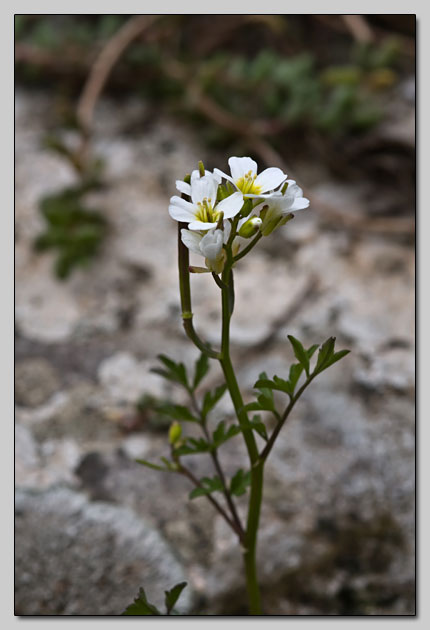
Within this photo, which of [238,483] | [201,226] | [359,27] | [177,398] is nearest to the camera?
[201,226]

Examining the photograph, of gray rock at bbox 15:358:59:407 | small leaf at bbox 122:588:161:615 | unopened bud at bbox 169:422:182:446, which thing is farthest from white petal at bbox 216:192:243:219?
gray rock at bbox 15:358:59:407

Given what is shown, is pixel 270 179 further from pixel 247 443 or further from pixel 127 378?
pixel 127 378

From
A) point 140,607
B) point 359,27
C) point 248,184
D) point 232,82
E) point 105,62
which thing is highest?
point 359,27

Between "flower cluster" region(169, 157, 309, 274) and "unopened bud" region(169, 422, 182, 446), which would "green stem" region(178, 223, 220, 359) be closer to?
"flower cluster" region(169, 157, 309, 274)

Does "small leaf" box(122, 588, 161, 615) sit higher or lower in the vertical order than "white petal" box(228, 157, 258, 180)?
lower

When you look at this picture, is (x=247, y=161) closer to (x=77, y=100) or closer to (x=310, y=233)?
(x=310, y=233)

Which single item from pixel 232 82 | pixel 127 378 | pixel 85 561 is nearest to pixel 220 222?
pixel 85 561

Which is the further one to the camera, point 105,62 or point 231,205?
point 105,62
